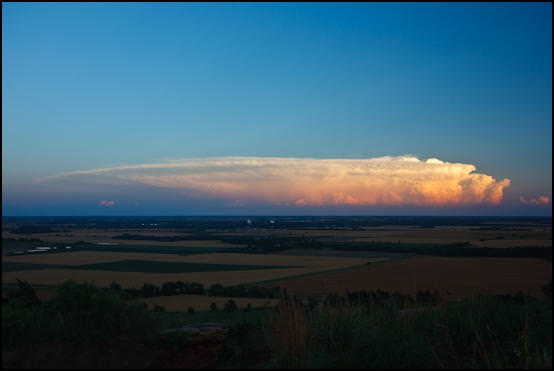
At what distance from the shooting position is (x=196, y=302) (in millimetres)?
31406

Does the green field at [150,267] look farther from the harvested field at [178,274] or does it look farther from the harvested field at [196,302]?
the harvested field at [196,302]

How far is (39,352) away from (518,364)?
7437 mm

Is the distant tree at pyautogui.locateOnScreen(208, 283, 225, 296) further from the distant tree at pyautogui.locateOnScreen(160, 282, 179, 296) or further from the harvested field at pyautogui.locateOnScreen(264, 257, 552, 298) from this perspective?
the harvested field at pyautogui.locateOnScreen(264, 257, 552, 298)

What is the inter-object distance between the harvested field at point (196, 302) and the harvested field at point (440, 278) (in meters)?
3.41

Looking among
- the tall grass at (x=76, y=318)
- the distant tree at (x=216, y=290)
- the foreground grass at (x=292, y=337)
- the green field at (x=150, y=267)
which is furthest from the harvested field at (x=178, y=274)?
the foreground grass at (x=292, y=337)

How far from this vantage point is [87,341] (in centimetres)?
731

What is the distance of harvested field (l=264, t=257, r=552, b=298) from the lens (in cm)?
3438

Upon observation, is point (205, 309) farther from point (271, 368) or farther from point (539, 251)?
point (539, 251)

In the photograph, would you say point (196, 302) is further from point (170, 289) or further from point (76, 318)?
point (76, 318)

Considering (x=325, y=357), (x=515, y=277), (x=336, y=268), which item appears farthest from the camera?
(x=336, y=268)

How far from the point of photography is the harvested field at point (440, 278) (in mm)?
34375

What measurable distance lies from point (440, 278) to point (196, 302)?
22475mm

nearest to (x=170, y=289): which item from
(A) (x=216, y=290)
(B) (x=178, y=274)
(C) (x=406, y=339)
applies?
(A) (x=216, y=290)

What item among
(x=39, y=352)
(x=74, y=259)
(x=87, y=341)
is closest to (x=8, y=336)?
(x=39, y=352)
